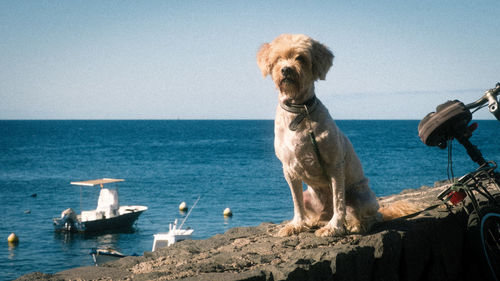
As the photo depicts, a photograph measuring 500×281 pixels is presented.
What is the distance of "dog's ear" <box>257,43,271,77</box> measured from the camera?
152 inches

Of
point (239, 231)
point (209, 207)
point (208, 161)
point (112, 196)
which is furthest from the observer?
point (208, 161)

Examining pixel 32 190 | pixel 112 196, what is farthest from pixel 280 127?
pixel 32 190

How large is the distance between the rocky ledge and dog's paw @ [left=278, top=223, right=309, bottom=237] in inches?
3.4

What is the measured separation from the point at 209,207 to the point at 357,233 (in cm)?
3022

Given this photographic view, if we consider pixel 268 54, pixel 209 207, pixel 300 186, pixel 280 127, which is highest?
pixel 268 54

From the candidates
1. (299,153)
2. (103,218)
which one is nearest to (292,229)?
(299,153)

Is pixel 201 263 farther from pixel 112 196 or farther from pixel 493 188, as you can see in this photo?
pixel 112 196

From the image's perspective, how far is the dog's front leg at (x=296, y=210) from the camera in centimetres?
419

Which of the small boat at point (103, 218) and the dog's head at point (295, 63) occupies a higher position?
the dog's head at point (295, 63)

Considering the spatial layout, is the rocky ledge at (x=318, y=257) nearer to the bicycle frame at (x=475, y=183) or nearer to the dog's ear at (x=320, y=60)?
the bicycle frame at (x=475, y=183)

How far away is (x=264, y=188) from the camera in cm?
3984

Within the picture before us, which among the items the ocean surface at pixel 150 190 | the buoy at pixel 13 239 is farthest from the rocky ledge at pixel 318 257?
the buoy at pixel 13 239

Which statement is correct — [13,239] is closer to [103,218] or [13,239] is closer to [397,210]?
[103,218]

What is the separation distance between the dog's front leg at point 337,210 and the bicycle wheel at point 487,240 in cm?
113
